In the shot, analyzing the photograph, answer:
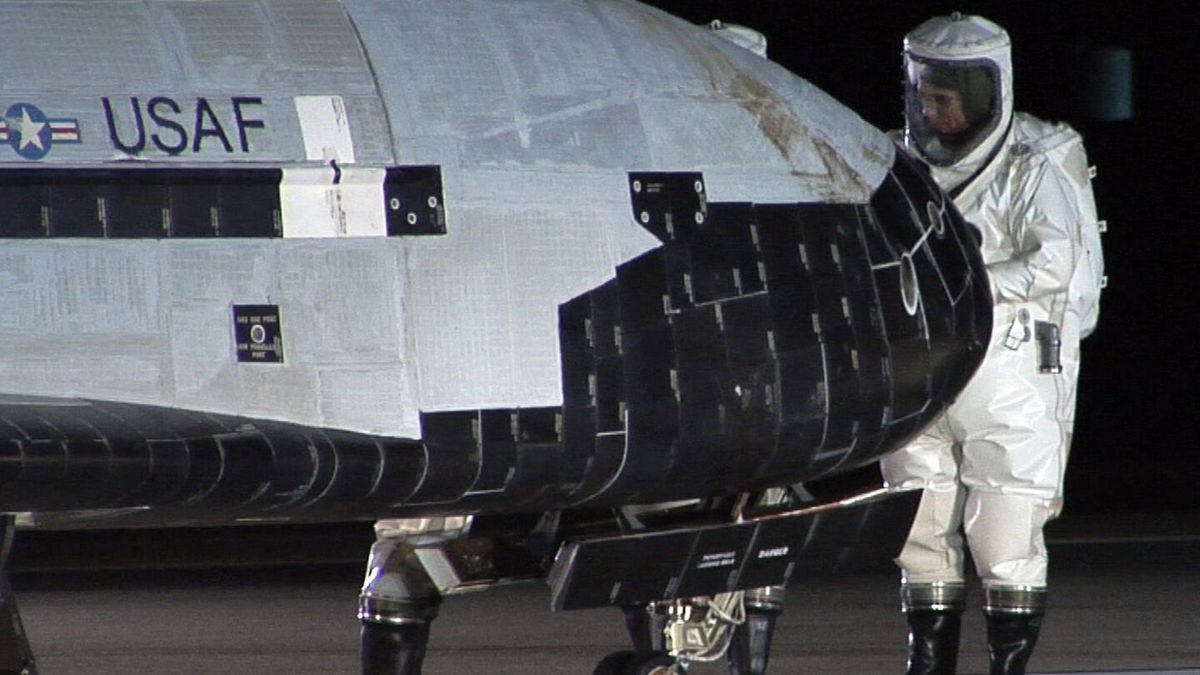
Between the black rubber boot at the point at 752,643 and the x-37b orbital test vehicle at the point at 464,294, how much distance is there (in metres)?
1.12

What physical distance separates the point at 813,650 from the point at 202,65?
A: 4.90 meters

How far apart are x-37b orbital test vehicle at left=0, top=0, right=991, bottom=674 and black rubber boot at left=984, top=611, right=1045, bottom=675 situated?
1.20 m

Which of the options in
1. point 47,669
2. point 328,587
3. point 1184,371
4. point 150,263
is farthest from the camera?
point 1184,371

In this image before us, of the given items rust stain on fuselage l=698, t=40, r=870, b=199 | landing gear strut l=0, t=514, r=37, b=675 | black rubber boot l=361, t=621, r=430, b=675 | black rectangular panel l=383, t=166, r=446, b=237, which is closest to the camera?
black rectangular panel l=383, t=166, r=446, b=237

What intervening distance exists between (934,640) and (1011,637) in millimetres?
273

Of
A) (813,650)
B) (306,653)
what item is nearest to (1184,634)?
(813,650)

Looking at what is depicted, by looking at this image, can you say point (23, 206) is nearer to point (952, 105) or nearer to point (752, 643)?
point (752, 643)

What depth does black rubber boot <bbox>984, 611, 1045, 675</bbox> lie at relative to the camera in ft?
21.7

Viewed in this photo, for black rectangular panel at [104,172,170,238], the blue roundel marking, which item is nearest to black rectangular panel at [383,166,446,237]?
black rectangular panel at [104,172,170,238]

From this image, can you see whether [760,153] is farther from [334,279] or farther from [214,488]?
[214,488]

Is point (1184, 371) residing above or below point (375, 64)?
below

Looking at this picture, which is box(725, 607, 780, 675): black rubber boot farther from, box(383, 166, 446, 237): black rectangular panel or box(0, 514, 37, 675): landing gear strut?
box(383, 166, 446, 237): black rectangular panel

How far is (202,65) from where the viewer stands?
442 cm

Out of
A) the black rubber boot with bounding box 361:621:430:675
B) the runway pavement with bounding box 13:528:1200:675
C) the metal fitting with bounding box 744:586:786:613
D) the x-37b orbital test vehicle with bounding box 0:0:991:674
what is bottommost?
the runway pavement with bounding box 13:528:1200:675
